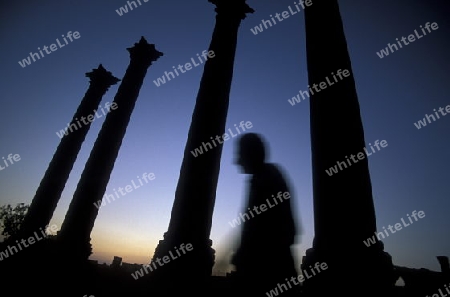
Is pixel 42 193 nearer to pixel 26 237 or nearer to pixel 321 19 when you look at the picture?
pixel 26 237

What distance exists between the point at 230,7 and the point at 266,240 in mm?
11520

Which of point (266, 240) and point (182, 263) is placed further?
point (182, 263)

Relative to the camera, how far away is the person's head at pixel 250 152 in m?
4.12

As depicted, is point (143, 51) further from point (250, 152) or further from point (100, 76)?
point (250, 152)

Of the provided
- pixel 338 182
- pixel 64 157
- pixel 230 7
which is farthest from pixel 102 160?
pixel 338 182

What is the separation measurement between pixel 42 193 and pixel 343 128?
1768cm

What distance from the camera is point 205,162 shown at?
882 centimetres

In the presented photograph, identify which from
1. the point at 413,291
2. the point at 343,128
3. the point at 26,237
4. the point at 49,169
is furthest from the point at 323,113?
the point at 49,169

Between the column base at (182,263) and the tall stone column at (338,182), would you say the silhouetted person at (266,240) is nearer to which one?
the tall stone column at (338,182)

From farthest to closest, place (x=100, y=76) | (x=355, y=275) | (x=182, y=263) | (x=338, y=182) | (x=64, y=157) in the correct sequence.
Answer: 1. (x=100, y=76)
2. (x=64, y=157)
3. (x=182, y=263)
4. (x=338, y=182)
5. (x=355, y=275)

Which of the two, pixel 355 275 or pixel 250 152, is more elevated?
pixel 250 152

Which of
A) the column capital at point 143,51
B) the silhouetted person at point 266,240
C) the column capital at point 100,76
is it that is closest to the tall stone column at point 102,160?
the column capital at point 143,51

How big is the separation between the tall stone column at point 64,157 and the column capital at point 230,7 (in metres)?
12.0

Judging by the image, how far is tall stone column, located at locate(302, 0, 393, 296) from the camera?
4.08 meters
